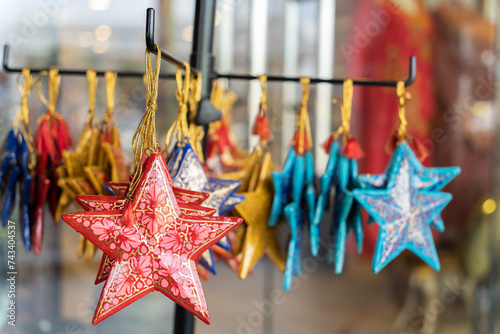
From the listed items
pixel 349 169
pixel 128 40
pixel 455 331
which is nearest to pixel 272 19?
pixel 128 40

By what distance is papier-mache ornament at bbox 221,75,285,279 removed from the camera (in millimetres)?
765

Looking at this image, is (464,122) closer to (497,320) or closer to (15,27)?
(497,320)

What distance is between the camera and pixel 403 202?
73cm

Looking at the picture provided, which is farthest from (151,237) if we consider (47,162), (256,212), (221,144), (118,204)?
(221,144)

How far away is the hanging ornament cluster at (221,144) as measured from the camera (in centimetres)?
93

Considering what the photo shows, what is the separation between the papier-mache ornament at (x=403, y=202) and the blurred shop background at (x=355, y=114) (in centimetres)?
59

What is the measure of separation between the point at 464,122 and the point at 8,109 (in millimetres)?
1274

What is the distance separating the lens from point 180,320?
78 centimetres

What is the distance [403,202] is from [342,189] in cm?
10

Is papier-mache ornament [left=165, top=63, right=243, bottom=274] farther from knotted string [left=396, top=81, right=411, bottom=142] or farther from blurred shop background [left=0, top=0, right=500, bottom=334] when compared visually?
blurred shop background [left=0, top=0, right=500, bottom=334]

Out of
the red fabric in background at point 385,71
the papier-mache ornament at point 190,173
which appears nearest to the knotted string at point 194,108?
the papier-mache ornament at point 190,173

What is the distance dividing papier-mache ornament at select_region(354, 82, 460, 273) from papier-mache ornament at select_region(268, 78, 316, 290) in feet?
0.31

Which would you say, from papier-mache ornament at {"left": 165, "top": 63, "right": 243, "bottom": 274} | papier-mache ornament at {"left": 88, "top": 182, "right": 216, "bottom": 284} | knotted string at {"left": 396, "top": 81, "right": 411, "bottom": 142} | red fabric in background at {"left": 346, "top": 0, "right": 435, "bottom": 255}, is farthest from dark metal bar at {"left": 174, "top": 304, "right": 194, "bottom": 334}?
red fabric in background at {"left": 346, "top": 0, "right": 435, "bottom": 255}

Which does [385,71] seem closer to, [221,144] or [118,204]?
[221,144]
